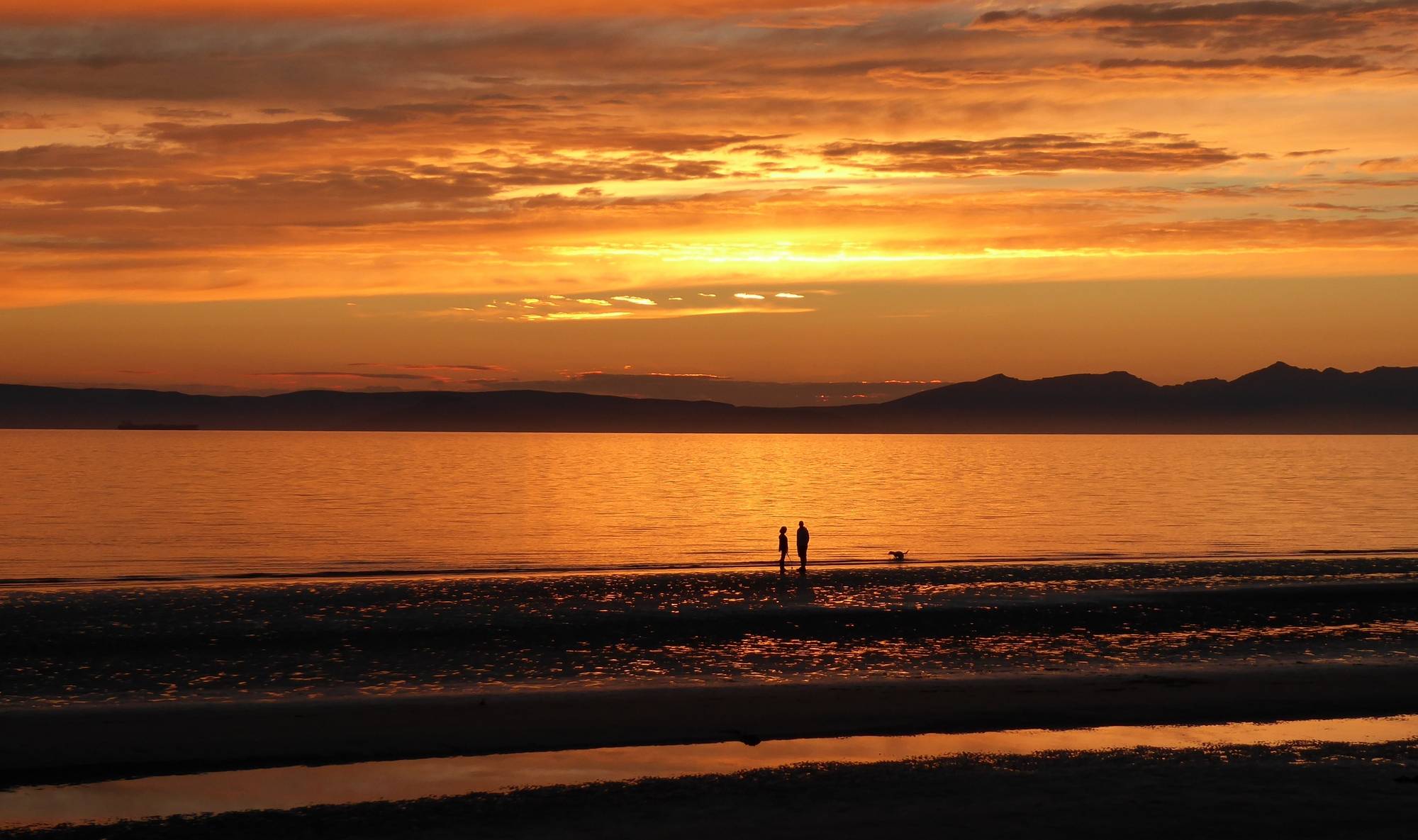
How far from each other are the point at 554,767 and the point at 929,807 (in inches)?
237

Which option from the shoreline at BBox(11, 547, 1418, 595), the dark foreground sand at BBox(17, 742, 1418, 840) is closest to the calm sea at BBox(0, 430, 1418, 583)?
the shoreline at BBox(11, 547, 1418, 595)

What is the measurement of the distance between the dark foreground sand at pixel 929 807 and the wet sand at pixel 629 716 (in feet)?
9.86

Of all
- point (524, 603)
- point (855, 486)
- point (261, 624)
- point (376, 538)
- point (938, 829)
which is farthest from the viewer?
point (855, 486)

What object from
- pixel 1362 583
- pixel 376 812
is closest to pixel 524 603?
pixel 376 812

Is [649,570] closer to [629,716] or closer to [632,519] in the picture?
[629,716]

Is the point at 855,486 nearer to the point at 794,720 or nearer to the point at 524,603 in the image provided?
the point at 524,603

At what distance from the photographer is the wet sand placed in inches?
785

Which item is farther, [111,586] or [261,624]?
[111,586]

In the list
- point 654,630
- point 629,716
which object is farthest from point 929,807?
point 654,630

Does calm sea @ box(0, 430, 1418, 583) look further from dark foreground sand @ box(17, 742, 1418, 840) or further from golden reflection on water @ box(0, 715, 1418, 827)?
dark foreground sand @ box(17, 742, 1418, 840)

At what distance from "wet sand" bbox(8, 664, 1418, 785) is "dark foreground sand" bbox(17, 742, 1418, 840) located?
3.01 meters

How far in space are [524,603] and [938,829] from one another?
80.8ft

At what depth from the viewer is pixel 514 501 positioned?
334 ft

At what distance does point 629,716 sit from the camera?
22.6 metres
